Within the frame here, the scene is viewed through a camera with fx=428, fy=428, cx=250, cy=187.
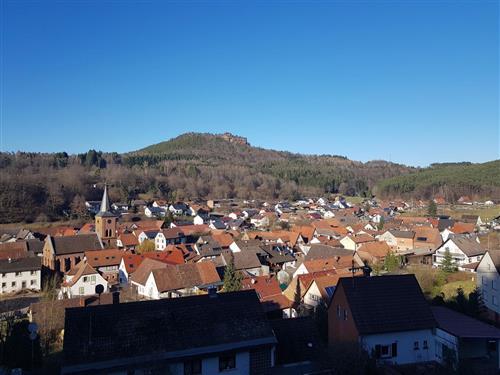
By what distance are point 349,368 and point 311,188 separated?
4851 inches

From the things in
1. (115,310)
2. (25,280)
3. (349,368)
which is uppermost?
(115,310)

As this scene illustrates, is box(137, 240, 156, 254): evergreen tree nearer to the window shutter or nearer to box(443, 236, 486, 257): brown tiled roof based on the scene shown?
box(443, 236, 486, 257): brown tiled roof

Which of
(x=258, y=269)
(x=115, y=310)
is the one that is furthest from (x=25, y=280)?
(x=115, y=310)

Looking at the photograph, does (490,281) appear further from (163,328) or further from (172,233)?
(172,233)

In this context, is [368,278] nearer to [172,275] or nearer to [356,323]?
[356,323]

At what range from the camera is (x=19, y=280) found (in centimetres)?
3612

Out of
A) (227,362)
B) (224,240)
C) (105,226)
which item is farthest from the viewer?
(105,226)

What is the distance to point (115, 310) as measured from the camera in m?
12.2

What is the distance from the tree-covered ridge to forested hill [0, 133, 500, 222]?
0.21 meters

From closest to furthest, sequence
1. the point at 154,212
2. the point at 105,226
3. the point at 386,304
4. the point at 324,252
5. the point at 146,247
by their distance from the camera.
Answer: the point at 386,304, the point at 324,252, the point at 146,247, the point at 105,226, the point at 154,212

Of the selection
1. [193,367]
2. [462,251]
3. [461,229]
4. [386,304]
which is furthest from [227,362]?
[461,229]

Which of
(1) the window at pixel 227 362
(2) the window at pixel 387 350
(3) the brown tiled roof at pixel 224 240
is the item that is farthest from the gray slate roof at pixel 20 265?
(2) the window at pixel 387 350

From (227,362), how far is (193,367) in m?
0.98

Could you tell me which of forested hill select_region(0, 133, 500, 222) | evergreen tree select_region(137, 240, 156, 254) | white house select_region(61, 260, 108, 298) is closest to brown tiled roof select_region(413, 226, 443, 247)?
evergreen tree select_region(137, 240, 156, 254)
